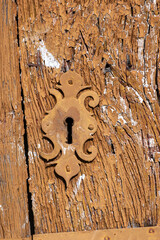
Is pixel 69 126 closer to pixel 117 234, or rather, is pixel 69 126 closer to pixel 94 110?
pixel 94 110

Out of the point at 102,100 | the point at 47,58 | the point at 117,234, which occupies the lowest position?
the point at 117,234

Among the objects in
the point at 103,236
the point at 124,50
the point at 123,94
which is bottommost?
the point at 103,236

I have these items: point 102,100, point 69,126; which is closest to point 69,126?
point 69,126

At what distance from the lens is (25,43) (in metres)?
0.87

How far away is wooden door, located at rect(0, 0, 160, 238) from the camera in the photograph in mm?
815

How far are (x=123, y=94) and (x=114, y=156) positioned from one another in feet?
0.51

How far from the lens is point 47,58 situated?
2.85 feet

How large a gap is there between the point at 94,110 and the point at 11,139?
212 mm

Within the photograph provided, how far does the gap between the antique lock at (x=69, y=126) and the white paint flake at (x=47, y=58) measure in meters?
0.04

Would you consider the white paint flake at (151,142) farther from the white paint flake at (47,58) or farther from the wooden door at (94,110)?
the white paint flake at (47,58)

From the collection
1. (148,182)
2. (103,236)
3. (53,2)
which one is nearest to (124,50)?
(53,2)

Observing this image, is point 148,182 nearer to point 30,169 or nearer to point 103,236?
point 103,236

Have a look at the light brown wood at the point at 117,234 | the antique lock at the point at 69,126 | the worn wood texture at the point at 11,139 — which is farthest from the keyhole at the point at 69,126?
the light brown wood at the point at 117,234

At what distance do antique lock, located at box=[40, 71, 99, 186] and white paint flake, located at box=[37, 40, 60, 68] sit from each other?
0.13ft
